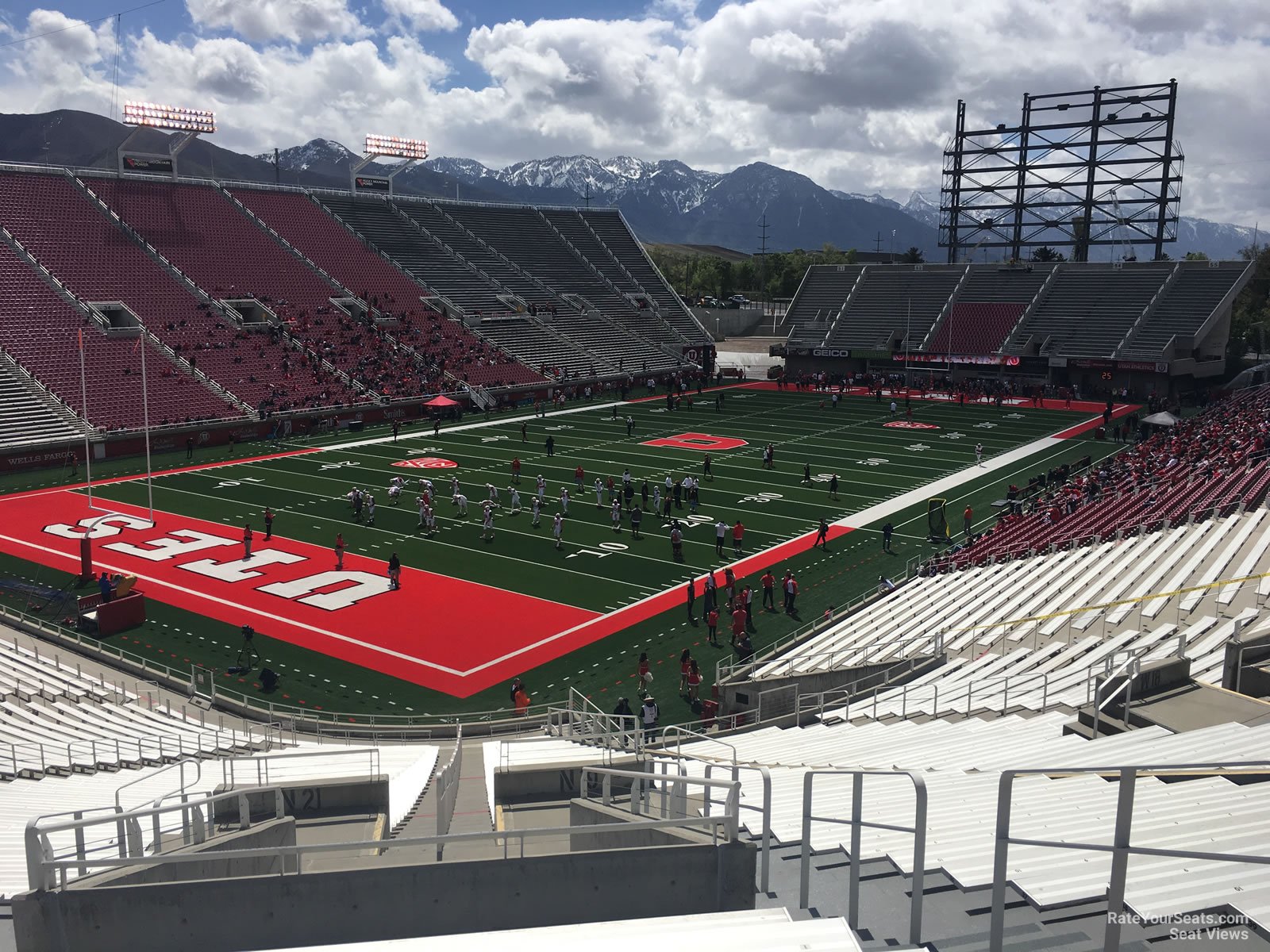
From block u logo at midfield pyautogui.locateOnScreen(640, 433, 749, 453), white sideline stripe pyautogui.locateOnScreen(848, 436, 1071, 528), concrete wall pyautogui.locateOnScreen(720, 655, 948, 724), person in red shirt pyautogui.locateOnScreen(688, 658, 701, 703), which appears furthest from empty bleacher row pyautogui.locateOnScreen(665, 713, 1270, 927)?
block u logo at midfield pyautogui.locateOnScreen(640, 433, 749, 453)

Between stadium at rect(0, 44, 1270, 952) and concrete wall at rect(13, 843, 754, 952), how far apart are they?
0.07ft

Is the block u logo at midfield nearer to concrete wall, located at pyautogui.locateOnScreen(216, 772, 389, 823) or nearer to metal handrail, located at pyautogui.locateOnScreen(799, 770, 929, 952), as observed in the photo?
concrete wall, located at pyautogui.locateOnScreen(216, 772, 389, 823)

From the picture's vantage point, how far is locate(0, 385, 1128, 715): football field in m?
17.8

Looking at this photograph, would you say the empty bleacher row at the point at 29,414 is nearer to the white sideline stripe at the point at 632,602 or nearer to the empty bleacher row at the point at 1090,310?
the white sideline stripe at the point at 632,602

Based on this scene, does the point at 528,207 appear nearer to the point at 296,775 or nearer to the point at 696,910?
the point at 296,775

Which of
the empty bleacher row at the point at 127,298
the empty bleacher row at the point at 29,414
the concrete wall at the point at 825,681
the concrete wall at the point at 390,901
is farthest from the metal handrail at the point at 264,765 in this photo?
the empty bleacher row at the point at 127,298

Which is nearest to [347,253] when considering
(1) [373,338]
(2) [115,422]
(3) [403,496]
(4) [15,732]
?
(1) [373,338]

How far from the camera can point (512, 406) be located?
50.9m

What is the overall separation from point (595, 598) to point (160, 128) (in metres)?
48.6

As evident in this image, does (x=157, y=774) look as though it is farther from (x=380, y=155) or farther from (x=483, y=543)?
(x=380, y=155)

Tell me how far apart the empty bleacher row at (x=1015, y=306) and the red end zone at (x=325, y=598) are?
46.9 meters

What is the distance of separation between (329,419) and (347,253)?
19.8 meters

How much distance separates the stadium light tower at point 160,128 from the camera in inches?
2128

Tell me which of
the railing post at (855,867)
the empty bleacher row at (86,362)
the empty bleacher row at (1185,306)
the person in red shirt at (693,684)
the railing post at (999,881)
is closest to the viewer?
the railing post at (999,881)
